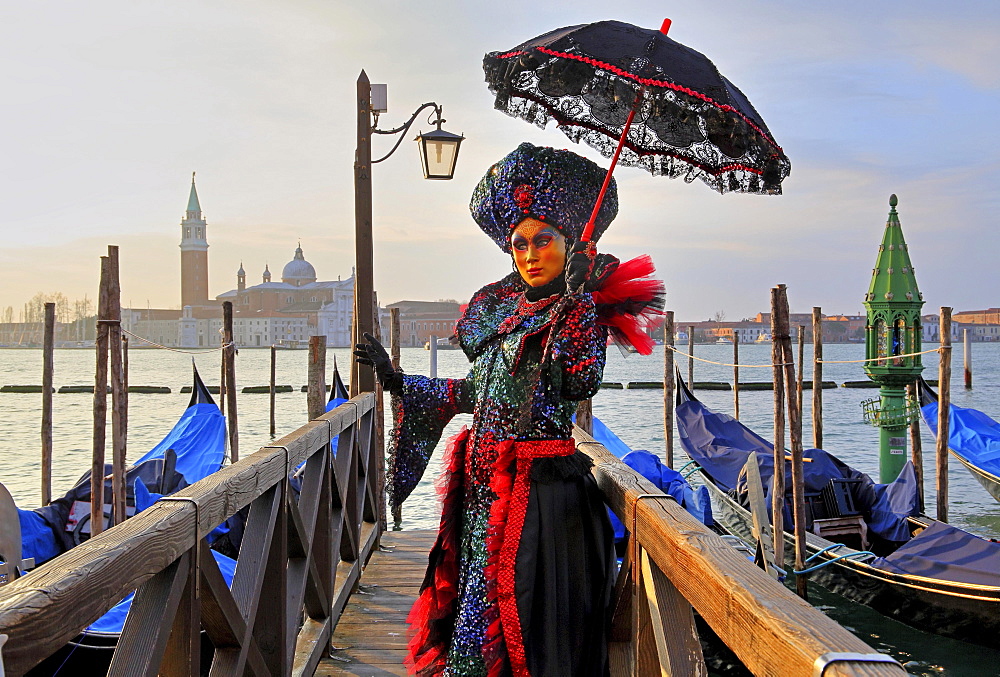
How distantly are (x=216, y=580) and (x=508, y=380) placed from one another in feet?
2.50

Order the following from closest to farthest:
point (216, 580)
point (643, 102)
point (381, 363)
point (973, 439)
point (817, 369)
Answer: point (216, 580) → point (643, 102) → point (381, 363) → point (817, 369) → point (973, 439)

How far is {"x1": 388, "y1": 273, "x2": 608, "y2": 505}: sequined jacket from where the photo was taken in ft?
6.08

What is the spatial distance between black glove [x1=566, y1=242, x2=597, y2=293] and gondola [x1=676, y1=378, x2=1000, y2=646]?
4.62 meters

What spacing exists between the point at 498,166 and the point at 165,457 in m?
4.94

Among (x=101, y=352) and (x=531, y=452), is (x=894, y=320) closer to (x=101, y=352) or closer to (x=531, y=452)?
(x=101, y=352)

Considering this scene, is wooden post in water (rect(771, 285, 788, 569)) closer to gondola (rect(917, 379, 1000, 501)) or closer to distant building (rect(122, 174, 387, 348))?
gondola (rect(917, 379, 1000, 501))

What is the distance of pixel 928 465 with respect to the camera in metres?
17.9

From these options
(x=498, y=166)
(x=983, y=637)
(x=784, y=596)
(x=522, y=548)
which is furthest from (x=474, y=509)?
(x=983, y=637)

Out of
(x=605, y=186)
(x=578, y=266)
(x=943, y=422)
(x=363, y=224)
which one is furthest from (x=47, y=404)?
(x=943, y=422)

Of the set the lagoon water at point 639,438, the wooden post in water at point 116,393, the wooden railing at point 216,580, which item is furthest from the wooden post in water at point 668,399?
the wooden railing at point 216,580

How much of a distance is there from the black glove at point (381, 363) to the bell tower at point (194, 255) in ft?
296

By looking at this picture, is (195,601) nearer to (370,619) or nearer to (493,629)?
(493,629)

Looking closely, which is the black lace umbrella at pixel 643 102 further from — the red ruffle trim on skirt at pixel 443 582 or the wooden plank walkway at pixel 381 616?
the wooden plank walkway at pixel 381 616

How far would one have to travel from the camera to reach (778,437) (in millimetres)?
6320
